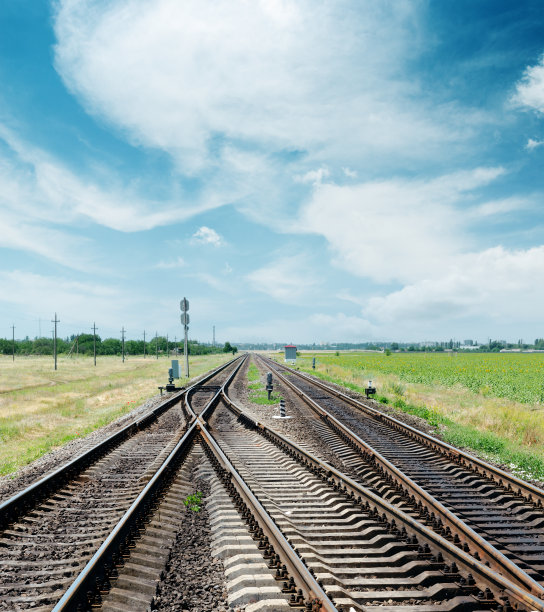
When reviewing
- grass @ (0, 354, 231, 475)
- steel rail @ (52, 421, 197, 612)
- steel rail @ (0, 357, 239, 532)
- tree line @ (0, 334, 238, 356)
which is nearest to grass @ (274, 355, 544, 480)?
steel rail @ (52, 421, 197, 612)

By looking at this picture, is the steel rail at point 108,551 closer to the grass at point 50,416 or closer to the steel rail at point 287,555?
the steel rail at point 287,555

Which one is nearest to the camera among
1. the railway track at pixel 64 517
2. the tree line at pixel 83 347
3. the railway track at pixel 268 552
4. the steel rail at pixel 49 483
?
the railway track at pixel 268 552

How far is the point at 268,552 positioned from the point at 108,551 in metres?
1.84

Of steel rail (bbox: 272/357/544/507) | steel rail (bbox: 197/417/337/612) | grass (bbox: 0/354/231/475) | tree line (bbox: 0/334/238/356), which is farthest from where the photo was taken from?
tree line (bbox: 0/334/238/356)

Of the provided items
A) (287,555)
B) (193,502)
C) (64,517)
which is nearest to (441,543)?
(287,555)

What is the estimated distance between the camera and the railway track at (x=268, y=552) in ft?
14.4

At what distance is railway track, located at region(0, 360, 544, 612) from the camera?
14.4 feet

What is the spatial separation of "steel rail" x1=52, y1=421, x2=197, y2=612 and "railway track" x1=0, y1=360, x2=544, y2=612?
0.02 m

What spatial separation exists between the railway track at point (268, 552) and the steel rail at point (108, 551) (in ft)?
0.05

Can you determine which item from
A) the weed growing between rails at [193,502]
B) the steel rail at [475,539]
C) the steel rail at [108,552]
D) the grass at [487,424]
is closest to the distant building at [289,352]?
the grass at [487,424]

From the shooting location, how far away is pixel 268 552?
529 centimetres

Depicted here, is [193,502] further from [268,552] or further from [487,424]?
[487,424]

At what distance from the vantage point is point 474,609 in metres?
4.24

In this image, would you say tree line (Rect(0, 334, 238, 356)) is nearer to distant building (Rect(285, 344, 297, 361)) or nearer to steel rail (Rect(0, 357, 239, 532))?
distant building (Rect(285, 344, 297, 361))
